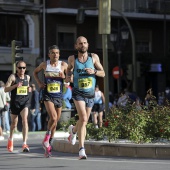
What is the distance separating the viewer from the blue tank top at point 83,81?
11883 millimetres

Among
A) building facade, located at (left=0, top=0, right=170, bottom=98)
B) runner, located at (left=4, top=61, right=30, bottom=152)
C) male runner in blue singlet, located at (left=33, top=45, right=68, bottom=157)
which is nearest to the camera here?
male runner in blue singlet, located at (left=33, top=45, right=68, bottom=157)

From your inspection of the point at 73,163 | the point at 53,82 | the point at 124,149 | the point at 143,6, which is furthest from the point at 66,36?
the point at 73,163

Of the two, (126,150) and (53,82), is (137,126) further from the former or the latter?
(53,82)

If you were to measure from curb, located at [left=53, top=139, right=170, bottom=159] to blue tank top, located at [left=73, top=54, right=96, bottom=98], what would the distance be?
150 cm

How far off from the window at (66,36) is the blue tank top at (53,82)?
102ft

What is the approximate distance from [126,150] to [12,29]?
1177 inches

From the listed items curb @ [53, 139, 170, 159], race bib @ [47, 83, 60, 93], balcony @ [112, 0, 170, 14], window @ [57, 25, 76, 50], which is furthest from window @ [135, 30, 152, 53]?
Answer: race bib @ [47, 83, 60, 93]

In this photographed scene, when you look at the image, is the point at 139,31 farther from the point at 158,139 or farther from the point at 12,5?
the point at 158,139

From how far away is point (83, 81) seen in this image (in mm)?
11906

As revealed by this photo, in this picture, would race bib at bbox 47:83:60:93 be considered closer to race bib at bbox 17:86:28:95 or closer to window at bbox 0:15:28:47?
race bib at bbox 17:86:28:95

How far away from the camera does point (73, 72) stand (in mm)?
12055

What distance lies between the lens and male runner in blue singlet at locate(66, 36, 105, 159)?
11.7m

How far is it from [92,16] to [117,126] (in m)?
31.3

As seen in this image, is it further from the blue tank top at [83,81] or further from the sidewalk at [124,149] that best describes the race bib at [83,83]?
the sidewalk at [124,149]
